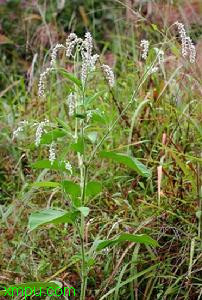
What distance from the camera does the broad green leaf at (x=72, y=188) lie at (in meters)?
2.11

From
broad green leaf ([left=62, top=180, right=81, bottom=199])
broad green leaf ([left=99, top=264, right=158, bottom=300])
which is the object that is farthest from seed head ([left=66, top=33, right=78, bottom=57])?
broad green leaf ([left=99, top=264, right=158, bottom=300])

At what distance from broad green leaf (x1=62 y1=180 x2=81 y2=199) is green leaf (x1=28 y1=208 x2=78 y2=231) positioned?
0.08m

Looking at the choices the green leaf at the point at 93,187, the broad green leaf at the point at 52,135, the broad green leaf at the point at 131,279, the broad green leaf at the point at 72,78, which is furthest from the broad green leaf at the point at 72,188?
the broad green leaf at the point at 131,279

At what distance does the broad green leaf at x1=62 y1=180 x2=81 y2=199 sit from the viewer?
2.11 meters

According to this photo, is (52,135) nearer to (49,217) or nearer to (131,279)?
(49,217)

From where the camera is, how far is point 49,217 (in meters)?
2.01

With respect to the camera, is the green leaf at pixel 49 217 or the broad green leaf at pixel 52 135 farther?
the broad green leaf at pixel 52 135

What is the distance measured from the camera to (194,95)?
10.7ft

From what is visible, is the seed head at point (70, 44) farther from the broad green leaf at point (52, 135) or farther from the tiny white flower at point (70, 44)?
the broad green leaf at point (52, 135)

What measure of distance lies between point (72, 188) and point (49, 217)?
0.15 meters

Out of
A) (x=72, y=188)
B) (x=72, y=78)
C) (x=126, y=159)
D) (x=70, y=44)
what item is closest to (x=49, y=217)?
(x=72, y=188)

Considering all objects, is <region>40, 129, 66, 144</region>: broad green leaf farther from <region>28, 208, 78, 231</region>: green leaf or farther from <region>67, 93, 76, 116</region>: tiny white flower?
<region>28, 208, 78, 231</region>: green leaf

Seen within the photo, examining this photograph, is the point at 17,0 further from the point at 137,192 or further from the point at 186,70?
the point at 137,192

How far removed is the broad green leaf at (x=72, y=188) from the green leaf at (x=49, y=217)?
0.08 meters
